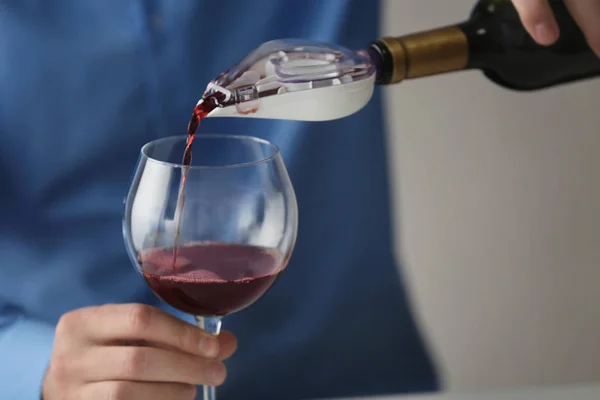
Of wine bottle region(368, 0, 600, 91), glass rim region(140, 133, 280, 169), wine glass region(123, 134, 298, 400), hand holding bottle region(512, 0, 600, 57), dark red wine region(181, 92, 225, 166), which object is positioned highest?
hand holding bottle region(512, 0, 600, 57)

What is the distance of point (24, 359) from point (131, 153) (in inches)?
10.6

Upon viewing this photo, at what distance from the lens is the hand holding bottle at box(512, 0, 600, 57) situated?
2.06 ft

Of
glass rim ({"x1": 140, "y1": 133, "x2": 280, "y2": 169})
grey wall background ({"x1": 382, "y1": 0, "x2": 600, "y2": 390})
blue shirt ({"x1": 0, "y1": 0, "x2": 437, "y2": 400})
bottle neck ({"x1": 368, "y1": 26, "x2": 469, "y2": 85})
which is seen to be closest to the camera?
glass rim ({"x1": 140, "y1": 133, "x2": 280, "y2": 169})

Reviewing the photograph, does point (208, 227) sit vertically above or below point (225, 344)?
above

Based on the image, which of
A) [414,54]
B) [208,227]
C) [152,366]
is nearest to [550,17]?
[414,54]

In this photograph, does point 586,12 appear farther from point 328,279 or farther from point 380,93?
point 328,279

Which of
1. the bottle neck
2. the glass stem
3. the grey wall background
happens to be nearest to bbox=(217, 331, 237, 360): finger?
the glass stem

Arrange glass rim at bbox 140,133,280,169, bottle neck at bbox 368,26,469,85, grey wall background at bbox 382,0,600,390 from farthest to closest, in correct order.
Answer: grey wall background at bbox 382,0,600,390 → bottle neck at bbox 368,26,469,85 → glass rim at bbox 140,133,280,169

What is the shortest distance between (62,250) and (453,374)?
0.93 m

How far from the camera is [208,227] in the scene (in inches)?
23.4

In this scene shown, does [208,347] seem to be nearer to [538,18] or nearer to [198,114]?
[198,114]

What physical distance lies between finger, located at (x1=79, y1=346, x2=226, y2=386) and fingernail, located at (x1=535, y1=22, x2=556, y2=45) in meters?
0.39

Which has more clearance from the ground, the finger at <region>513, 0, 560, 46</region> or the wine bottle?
the finger at <region>513, 0, 560, 46</region>

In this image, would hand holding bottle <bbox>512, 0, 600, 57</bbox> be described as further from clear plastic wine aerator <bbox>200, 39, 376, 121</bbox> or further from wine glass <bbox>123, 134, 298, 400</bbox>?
wine glass <bbox>123, 134, 298, 400</bbox>
